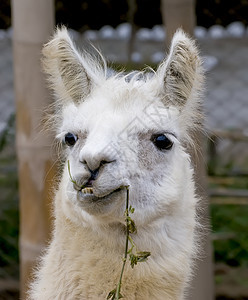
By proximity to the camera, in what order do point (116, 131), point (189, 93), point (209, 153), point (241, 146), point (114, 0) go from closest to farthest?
point (116, 131) < point (189, 93) < point (114, 0) < point (209, 153) < point (241, 146)

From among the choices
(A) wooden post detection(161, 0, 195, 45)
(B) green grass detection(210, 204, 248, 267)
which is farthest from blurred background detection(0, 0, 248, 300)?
(A) wooden post detection(161, 0, 195, 45)

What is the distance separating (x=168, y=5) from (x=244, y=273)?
295 cm

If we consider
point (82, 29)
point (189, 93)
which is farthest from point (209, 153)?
point (189, 93)

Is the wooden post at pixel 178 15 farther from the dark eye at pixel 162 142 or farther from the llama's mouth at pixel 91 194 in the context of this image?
the llama's mouth at pixel 91 194

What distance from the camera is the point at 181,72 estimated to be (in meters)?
2.90

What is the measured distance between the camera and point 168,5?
4363mm

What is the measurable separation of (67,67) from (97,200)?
789 millimetres

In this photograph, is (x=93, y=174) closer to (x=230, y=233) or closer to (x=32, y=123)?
(x=32, y=123)

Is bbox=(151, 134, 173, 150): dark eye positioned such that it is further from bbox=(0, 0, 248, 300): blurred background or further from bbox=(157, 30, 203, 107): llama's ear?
bbox=(0, 0, 248, 300): blurred background

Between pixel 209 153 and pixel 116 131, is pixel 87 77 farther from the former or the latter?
pixel 209 153

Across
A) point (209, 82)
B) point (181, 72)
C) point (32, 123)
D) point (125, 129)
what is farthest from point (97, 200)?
point (209, 82)

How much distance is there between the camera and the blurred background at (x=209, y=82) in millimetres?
6031

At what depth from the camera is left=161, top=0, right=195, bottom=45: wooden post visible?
14.0 ft

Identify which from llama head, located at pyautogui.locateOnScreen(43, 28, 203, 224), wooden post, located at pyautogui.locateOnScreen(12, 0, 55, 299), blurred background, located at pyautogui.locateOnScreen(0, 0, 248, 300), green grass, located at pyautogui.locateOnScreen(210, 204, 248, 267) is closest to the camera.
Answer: llama head, located at pyautogui.locateOnScreen(43, 28, 203, 224)
